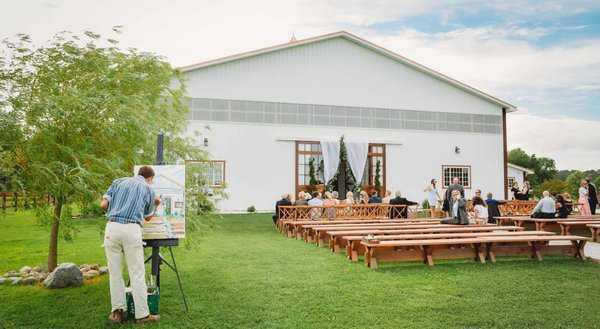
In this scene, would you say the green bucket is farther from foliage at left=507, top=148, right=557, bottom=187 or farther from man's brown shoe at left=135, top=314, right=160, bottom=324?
foliage at left=507, top=148, right=557, bottom=187

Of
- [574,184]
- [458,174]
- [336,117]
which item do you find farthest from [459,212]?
[574,184]

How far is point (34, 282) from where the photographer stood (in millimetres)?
6723

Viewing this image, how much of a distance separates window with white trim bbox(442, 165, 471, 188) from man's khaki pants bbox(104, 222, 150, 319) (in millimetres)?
20499

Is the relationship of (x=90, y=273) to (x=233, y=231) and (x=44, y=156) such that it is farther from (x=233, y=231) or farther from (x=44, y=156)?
(x=233, y=231)

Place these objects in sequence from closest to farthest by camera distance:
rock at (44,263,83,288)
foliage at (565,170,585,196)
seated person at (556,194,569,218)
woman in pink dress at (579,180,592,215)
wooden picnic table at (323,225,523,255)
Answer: rock at (44,263,83,288) → wooden picnic table at (323,225,523,255) → seated person at (556,194,569,218) → woman in pink dress at (579,180,592,215) → foliage at (565,170,585,196)

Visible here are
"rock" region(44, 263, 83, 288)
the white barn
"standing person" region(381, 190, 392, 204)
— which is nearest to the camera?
"rock" region(44, 263, 83, 288)

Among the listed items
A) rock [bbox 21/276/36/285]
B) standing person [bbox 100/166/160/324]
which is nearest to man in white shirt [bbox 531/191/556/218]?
standing person [bbox 100/166/160/324]

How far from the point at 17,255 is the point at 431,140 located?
1889cm

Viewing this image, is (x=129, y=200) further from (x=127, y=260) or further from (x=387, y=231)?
(x=387, y=231)

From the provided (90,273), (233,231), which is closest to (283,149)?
(233,231)

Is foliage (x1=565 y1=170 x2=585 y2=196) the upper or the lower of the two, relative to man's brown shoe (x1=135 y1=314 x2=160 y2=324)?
upper

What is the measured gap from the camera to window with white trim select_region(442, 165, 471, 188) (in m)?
23.3

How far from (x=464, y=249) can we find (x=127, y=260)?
6.01 m

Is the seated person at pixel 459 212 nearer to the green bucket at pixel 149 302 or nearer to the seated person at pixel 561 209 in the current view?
the seated person at pixel 561 209
